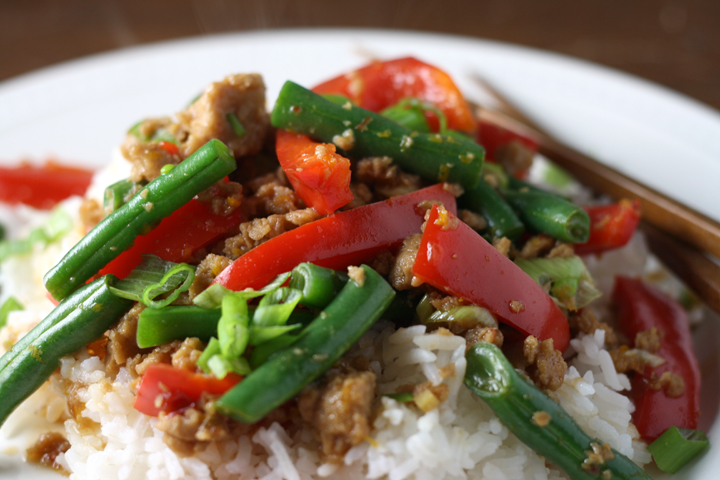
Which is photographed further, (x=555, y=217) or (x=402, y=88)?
(x=402, y=88)

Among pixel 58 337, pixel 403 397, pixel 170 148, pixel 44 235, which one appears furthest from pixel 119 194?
pixel 403 397

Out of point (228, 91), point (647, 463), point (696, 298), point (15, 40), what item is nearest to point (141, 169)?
point (228, 91)

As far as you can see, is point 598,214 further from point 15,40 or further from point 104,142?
point 15,40

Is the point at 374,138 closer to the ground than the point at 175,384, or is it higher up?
higher up

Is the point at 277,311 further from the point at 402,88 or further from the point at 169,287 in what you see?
the point at 402,88

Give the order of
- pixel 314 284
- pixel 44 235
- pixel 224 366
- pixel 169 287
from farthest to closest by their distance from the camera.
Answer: pixel 44 235
pixel 169 287
pixel 314 284
pixel 224 366

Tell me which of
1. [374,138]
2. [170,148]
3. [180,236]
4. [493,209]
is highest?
[170,148]
